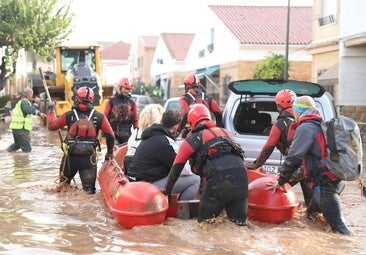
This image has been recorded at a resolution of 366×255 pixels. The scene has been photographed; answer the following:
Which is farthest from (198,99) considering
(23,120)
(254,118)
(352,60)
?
(352,60)

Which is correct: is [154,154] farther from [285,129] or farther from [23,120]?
[23,120]

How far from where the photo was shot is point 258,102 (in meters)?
9.49

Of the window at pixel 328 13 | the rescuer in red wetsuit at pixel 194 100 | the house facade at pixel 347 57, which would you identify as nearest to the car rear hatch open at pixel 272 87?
the rescuer in red wetsuit at pixel 194 100

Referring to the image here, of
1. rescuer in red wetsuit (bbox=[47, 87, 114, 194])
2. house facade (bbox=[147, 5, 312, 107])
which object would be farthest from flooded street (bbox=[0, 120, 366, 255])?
house facade (bbox=[147, 5, 312, 107])

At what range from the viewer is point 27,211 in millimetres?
8422

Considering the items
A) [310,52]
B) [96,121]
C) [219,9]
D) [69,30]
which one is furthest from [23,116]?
[219,9]

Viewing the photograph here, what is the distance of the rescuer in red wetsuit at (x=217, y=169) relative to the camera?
6547 mm

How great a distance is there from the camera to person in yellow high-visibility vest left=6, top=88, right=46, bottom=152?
1471 centimetres

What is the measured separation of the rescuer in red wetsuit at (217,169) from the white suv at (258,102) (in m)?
2.23

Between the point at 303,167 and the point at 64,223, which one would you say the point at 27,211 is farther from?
the point at 303,167

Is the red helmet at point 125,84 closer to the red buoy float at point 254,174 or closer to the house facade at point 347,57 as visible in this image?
the red buoy float at point 254,174

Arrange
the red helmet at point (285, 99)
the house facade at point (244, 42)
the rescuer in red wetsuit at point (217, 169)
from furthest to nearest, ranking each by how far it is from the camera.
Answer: the house facade at point (244, 42) → the red helmet at point (285, 99) → the rescuer in red wetsuit at point (217, 169)

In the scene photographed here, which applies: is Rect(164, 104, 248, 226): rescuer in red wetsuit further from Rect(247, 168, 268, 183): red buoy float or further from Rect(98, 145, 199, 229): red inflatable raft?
Rect(247, 168, 268, 183): red buoy float

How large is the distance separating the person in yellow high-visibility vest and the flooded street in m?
5.78
